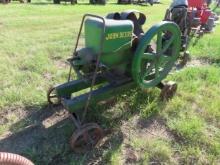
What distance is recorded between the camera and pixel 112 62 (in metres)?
3.26

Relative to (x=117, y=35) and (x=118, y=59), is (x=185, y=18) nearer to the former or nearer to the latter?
(x=118, y=59)

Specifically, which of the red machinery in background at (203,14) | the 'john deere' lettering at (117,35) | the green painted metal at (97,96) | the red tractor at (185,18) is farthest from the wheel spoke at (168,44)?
the red machinery in background at (203,14)

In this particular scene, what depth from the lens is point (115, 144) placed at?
3.19 meters

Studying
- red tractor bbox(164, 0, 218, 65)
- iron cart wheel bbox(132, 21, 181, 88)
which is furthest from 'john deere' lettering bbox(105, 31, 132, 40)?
red tractor bbox(164, 0, 218, 65)

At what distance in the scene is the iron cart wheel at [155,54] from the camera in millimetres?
3338

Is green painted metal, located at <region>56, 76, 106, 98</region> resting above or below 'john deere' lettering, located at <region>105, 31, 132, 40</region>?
below

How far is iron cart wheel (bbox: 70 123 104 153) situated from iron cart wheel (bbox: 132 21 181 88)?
784mm

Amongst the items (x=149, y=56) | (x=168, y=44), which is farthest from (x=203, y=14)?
(x=149, y=56)

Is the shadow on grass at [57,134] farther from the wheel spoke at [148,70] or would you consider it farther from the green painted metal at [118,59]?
the wheel spoke at [148,70]

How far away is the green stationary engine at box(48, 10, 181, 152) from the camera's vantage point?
9.91ft

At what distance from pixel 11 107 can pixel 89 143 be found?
4.16 ft

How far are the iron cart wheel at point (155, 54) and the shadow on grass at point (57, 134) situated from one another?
14.8 inches

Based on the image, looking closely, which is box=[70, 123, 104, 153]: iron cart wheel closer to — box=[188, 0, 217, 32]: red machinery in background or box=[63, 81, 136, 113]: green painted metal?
box=[63, 81, 136, 113]: green painted metal

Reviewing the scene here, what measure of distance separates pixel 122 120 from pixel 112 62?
0.75 meters
